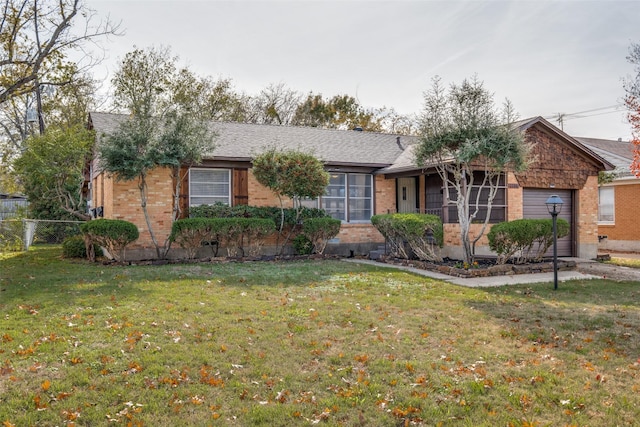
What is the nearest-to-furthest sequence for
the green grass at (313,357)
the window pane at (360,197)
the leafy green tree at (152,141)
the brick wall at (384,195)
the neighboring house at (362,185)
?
the green grass at (313,357) < the leafy green tree at (152,141) < the neighboring house at (362,185) < the window pane at (360,197) < the brick wall at (384,195)

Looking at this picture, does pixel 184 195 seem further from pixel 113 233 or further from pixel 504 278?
pixel 504 278

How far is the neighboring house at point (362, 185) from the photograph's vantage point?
46.5ft

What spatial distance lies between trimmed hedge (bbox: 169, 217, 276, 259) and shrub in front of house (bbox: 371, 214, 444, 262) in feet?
11.4

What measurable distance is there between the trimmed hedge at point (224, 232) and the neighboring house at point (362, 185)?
4.03ft

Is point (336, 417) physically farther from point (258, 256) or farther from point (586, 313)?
point (258, 256)

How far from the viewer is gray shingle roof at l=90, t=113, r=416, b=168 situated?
15242mm

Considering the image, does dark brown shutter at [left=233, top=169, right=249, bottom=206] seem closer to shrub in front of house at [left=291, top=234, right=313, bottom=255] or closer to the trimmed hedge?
the trimmed hedge

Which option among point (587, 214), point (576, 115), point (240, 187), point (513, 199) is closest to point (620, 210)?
point (587, 214)

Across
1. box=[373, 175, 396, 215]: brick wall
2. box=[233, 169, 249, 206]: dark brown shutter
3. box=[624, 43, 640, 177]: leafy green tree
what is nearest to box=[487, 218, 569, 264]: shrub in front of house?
box=[624, 43, 640, 177]: leafy green tree

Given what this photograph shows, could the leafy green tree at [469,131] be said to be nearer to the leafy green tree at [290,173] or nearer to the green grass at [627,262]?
the leafy green tree at [290,173]

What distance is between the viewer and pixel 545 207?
51.2 ft

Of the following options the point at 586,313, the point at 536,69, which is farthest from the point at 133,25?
the point at 586,313

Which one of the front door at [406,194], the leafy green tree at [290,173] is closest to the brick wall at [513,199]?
the front door at [406,194]

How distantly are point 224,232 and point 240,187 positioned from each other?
6.96ft
